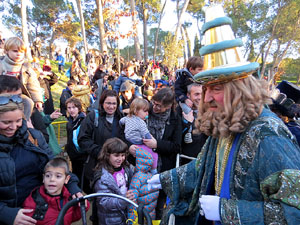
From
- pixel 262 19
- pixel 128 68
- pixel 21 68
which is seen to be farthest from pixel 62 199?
pixel 262 19

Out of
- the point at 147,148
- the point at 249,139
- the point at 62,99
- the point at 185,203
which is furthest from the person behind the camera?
the point at 62,99

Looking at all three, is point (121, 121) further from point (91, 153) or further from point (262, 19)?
point (262, 19)

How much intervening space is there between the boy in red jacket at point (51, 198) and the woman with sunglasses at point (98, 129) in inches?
31.4

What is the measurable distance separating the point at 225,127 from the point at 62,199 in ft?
5.27

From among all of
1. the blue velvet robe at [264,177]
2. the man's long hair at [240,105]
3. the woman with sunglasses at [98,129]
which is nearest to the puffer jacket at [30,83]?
the woman with sunglasses at [98,129]

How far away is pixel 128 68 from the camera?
5.26 metres

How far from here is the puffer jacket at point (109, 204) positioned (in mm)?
2377

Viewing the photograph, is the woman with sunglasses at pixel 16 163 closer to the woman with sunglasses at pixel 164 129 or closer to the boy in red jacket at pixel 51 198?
Answer: the boy in red jacket at pixel 51 198

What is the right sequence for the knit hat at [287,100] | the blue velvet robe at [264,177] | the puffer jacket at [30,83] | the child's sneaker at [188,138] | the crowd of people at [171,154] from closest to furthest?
the blue velvet robe at [264,177]
the crowd of people at [171,154]
the knit hat at [287,100]
the child's sneaker at [188,138]
the puffer jacket at [30,83]

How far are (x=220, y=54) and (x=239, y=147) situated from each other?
1.91 feet

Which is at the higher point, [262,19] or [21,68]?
[262,19]

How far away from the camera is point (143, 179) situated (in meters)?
2.62

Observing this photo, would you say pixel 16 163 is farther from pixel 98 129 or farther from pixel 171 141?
pixel 171 141

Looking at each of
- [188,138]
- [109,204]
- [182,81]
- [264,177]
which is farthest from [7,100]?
[182,81]
